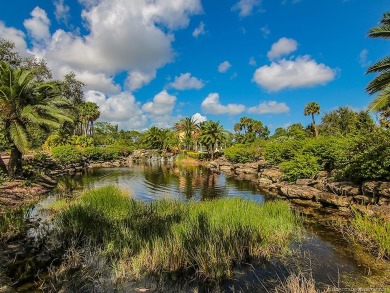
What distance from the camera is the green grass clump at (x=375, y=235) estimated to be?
8.53m

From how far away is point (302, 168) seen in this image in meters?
25.2

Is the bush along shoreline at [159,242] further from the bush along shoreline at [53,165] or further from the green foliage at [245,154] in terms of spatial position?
the green foliage at [245,154]

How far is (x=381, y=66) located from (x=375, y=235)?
9.37 metres

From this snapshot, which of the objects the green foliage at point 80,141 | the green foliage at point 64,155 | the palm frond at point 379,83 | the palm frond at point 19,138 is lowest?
the green foliage at point 64,155

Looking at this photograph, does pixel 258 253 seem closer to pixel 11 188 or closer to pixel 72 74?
pixel 11 188

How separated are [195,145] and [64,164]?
154 feet

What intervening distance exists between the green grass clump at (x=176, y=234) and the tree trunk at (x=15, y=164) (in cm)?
1416

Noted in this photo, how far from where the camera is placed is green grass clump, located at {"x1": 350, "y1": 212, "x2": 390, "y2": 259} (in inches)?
336

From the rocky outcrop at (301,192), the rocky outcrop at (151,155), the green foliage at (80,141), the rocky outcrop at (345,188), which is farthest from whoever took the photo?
the rocky outcrop at (151,155)

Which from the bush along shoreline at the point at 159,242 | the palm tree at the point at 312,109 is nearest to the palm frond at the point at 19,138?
the bush along shoreline at the point at 159,242

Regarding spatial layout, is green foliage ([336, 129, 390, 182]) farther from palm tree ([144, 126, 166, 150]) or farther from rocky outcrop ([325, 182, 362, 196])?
palm tree ([144, 126, 166, 150])

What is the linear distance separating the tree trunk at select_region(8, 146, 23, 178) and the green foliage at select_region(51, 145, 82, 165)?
73.0ft

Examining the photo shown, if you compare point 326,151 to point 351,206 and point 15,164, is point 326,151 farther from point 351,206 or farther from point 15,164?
point 15,164

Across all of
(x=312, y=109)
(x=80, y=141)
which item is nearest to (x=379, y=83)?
(x=312, y=109)
